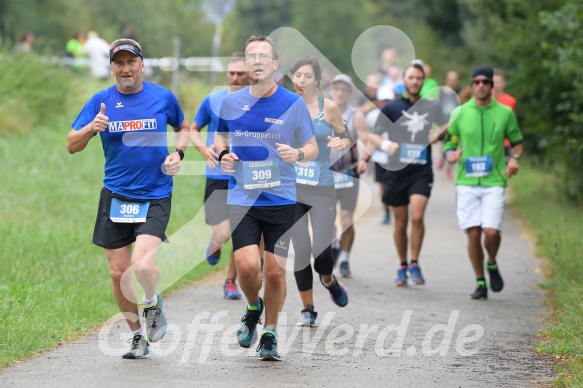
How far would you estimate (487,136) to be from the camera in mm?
11422

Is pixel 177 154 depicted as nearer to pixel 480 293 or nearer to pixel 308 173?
pixel 308 173

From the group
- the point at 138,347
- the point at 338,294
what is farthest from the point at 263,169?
the point at 338,294

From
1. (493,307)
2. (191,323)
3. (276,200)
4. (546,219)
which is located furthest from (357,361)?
(546,219)

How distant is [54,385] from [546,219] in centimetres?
1189

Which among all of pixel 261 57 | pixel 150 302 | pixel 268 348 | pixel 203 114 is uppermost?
pixel 261 57

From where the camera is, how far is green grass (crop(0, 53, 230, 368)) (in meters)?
8.91

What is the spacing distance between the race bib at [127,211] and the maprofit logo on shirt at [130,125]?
0.49 meters

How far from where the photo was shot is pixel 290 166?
26.5 ft

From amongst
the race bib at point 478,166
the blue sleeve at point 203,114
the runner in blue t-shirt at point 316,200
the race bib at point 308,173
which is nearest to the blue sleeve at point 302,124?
the runner in blue t-shirt at point 316,200

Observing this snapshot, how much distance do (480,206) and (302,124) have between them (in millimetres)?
3970

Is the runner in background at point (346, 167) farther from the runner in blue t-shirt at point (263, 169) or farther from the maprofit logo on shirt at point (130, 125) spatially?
the maprofit logo on shirt at point (130, 125)

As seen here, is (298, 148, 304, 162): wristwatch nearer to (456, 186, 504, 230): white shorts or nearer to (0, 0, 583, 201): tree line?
(456, 186, 504, 230): white shorts

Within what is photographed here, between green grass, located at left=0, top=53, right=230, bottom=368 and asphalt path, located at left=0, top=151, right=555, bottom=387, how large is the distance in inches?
11.9

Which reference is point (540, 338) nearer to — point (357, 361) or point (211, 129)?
point (357, 361)
